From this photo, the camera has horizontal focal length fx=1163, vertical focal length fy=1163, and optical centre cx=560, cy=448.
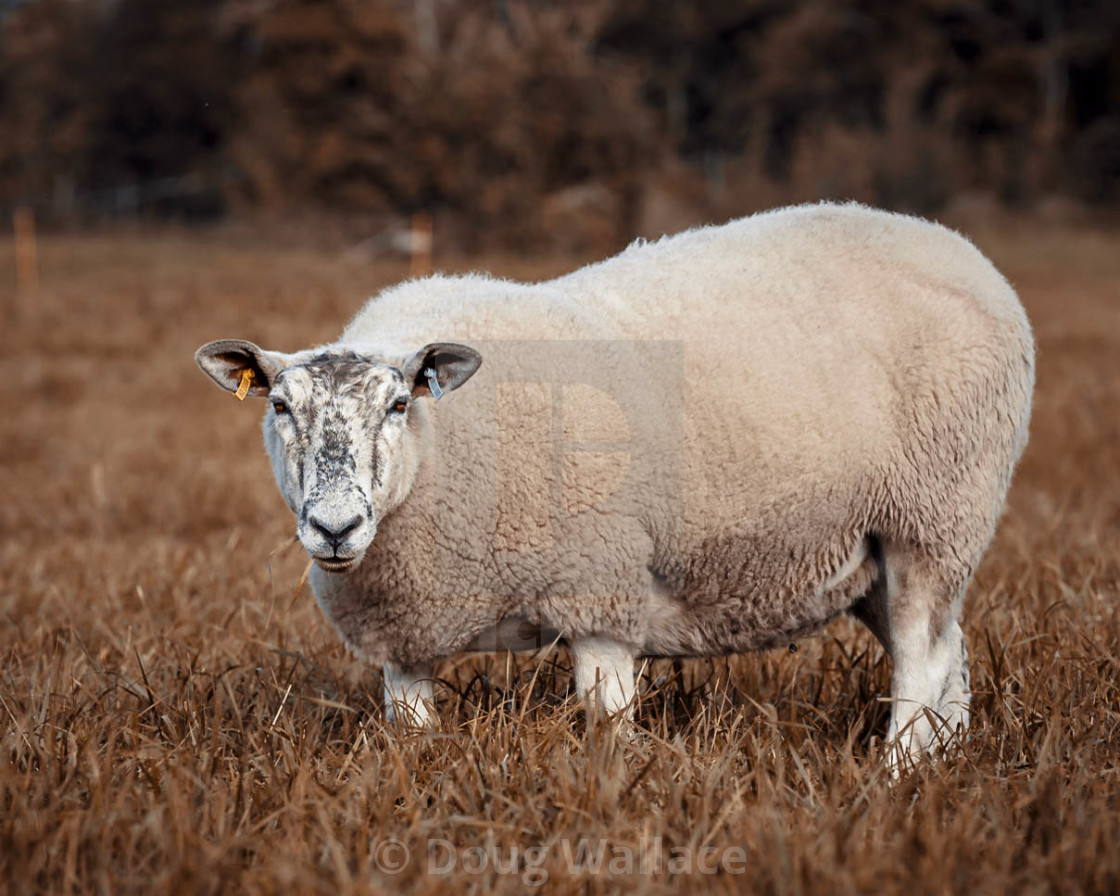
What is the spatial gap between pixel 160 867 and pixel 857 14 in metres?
33.1

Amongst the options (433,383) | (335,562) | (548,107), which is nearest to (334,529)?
(335,562)

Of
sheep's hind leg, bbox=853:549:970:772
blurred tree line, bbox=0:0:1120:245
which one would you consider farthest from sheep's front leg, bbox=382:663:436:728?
blurred tree line, bbox=0:0:1120:245

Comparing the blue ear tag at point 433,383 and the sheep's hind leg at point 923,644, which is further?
the sheep's hind leg at point 923,644

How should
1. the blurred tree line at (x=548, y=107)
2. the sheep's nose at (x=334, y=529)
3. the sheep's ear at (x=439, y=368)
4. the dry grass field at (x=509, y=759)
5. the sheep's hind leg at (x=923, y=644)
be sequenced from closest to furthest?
1. the dry grass field at (x=509, y=759)
2. the sheep's nose at (x=334, y=529)
3. the sheep's ear at (x=439, y=368)
4. the sheep's hind leg at (x=923, y=644)
5. the blurred tree line at (x=548, y=107)

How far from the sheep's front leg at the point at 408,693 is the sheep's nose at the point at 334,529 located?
1.74 feet

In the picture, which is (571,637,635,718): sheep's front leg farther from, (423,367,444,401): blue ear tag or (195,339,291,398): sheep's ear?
(195,339,291,398): sheep's ear

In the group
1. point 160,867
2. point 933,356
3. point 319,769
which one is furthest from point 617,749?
point 933,356

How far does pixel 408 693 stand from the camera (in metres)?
2.95

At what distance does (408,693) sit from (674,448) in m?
0.92

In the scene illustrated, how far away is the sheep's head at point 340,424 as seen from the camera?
2.47 m

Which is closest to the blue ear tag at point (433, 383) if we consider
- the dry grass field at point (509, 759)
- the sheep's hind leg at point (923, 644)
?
the dry grass field at point (509, 759)

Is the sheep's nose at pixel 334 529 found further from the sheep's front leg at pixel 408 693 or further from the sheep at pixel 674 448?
the sheep's front leg at pixel 408 693

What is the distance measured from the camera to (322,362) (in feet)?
8.84

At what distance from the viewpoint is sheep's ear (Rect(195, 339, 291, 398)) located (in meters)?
2.76
